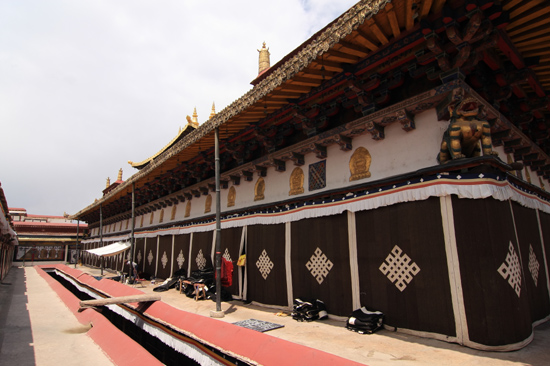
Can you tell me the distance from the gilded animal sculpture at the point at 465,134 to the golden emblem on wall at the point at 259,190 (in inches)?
204

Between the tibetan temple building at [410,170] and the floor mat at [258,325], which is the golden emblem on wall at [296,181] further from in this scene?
the floor mat at [258,325]

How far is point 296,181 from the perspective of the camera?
8.01 metres

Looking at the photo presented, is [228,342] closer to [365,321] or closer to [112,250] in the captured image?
[365,321]

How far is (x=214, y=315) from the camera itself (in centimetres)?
670

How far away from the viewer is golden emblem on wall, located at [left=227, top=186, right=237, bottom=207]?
10.4 m

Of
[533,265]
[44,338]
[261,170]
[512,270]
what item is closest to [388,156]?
[512,270]

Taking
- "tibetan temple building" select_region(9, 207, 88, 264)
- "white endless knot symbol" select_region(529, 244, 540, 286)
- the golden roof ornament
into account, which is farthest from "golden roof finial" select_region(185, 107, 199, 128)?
"tibetan temple building" select_region(9, 207, 88, 264)

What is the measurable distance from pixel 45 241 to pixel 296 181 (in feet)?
146

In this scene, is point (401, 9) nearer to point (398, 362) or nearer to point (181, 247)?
point (398, 362)

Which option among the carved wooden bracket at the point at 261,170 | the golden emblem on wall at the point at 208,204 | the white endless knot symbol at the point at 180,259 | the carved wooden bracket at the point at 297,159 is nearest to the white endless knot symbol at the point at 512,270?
the carved wooden bracket at the point at 297,159

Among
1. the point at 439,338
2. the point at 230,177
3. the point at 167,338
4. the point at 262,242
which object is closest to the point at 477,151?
the point at 439,338

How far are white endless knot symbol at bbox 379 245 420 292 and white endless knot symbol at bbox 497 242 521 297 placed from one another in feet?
3.67

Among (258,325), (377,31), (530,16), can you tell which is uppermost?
(377,31)

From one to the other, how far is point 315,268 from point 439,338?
2658 millimetres
